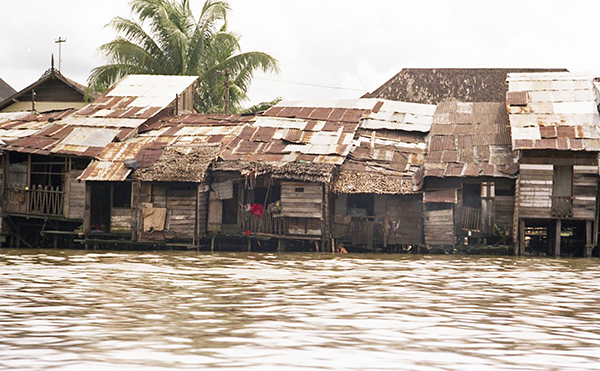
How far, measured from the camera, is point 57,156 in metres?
27.3

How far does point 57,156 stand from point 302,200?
800 cm

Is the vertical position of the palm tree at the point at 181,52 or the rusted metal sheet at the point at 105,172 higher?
the palm tree at the point at 181,52

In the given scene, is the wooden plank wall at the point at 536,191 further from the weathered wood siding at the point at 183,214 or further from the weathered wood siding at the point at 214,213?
the weathered wood siding at the point at 183,214

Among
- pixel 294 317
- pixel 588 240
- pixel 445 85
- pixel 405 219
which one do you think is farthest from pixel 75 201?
pixel 445 85

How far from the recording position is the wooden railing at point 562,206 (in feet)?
81.8

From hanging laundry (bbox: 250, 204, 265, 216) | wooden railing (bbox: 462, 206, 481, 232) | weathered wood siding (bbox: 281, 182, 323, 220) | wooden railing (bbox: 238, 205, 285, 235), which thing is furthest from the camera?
hanging laundry (bbox: 250, 204, 265, 216)

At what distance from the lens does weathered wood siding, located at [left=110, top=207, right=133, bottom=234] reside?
2633cm

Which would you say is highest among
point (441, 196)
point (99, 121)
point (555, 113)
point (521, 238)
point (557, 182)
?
point (555, 113)

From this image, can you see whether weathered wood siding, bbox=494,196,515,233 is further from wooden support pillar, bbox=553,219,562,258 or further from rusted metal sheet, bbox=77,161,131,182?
rusted metal sheet, bbox=77,161,131,182

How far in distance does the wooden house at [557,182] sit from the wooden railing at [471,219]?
3.63ft

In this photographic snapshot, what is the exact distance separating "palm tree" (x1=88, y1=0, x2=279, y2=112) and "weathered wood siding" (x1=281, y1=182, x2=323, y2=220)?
27.3 feet

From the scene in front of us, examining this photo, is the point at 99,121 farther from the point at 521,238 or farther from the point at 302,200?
the point at 521,238

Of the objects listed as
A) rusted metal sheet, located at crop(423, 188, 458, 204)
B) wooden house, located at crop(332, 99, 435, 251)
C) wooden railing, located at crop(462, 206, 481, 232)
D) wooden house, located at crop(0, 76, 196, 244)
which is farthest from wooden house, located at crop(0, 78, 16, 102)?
wooden railing, located at crop(462, 206, 481, 232)

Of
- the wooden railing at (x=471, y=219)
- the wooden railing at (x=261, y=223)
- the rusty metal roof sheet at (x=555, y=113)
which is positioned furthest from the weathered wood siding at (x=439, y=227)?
the wooden railing at (x=261, y=223)
